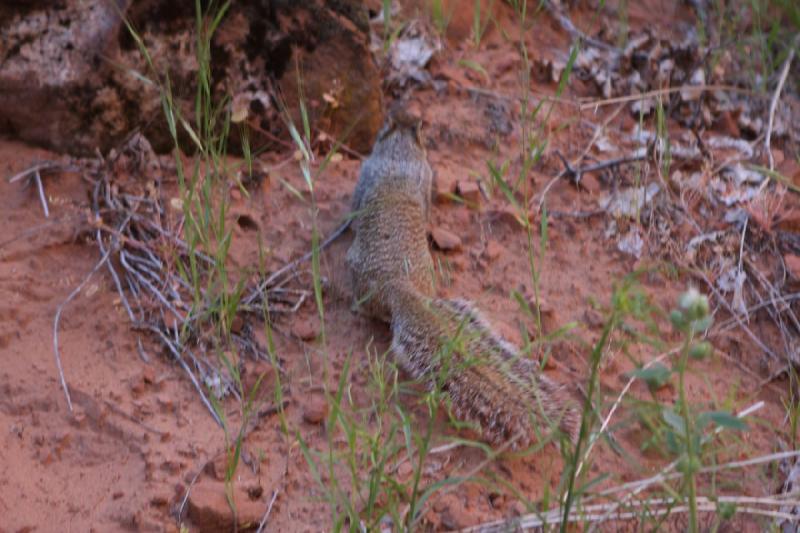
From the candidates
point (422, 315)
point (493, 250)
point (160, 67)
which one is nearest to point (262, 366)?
point (422, 315)

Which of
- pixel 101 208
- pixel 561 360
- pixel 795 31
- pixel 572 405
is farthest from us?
pixel 795 31

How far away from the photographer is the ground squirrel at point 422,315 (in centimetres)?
258

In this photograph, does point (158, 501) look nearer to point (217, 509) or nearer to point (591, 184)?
point (217, 509)

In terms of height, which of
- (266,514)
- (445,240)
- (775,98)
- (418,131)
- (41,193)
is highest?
(775,98)

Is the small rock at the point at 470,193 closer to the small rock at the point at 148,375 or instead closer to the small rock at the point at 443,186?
the small rock at the point at 443,186

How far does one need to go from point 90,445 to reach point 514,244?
1837mm

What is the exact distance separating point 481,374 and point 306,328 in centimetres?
84

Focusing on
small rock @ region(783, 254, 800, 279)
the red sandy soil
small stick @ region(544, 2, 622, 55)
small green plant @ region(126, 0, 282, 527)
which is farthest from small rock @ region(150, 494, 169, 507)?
small stick @ region(544, 2, 622, 55)

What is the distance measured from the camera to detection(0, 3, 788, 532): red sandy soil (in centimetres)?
260

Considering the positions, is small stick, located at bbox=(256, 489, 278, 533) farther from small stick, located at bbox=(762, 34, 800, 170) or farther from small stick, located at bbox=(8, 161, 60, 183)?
small stick, located at bbox=(762, 34, 800, 170)

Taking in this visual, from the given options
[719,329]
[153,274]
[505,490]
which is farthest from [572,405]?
[153,274]

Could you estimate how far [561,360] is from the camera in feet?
10.4

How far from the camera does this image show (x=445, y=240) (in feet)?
12.0

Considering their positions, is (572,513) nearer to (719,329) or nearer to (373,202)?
(719,329)
